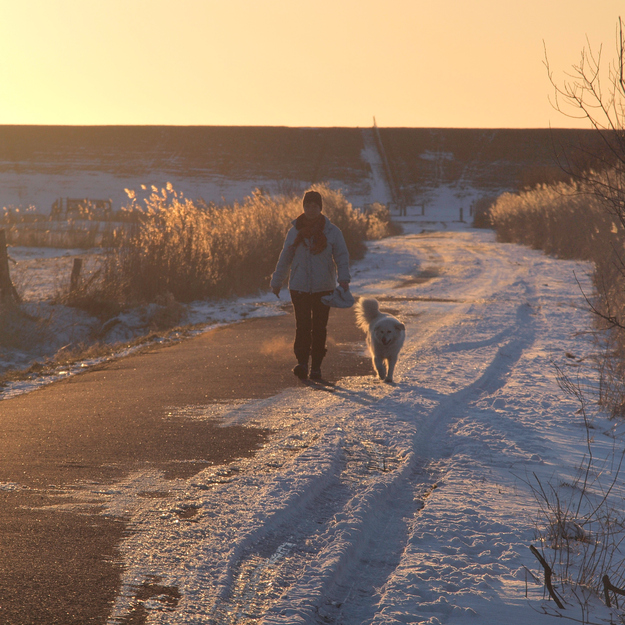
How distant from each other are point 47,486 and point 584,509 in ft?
10.8

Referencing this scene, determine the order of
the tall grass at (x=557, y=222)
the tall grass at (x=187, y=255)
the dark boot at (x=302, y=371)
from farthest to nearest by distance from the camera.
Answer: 1. the tall grass at (x=557, y=222)
2. the tall grass at (x=187, y=255)
3. the dark boot at (x=302, y=371)

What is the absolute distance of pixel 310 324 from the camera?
7.41 m

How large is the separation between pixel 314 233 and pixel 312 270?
409 millimetres

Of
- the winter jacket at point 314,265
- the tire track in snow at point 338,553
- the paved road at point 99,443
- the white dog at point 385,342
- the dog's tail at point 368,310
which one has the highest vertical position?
the winter jacket at point 314,265

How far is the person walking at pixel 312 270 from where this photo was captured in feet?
23.5

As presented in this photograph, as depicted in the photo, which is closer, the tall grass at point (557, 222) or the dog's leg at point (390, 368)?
the dog's leg at point (390, 368)

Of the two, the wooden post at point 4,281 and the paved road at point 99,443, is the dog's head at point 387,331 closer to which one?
the paved road at point 99,443

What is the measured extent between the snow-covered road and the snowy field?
0.01 meters

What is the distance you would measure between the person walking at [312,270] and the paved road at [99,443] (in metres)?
0.46

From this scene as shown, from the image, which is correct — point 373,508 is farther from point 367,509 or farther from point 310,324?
point 310,324

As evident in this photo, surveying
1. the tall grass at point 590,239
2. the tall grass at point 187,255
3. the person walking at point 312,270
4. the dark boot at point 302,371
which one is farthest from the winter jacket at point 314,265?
the tall grass at point 187,255

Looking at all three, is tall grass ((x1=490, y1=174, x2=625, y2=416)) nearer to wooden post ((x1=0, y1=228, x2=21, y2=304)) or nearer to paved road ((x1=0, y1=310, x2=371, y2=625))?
paved road ((x1=0, y1=310, x2=371, y2=625))

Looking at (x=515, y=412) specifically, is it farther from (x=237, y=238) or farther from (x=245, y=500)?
(x=237, y=238)

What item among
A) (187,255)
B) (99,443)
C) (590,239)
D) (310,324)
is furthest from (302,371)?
(590,239)
